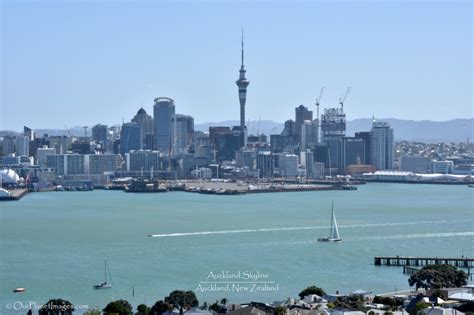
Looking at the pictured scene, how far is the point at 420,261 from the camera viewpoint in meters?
10.3

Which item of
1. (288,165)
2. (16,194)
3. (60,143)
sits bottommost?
(16,194)

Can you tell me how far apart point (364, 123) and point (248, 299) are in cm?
7583

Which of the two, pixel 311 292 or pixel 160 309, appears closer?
pixel 160 309

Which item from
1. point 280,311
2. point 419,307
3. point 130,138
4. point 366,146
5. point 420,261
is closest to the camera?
point 280,311

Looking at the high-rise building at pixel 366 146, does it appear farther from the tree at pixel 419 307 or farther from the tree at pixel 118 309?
the tree at pixel 118 309

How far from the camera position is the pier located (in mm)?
10133

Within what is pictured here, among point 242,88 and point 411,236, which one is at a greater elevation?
point 242,88

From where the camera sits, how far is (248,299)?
757 cm

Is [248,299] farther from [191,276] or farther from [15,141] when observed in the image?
[15,141]

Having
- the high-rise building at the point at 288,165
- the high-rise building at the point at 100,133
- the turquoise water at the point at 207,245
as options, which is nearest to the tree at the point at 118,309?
the turquoise water at the point at 207,245

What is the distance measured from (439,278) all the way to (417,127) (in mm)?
81441

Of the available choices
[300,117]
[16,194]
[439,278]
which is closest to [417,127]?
[300,117]

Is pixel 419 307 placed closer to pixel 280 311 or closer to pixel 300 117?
pixel 280 311

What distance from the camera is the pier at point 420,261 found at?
1013cm
